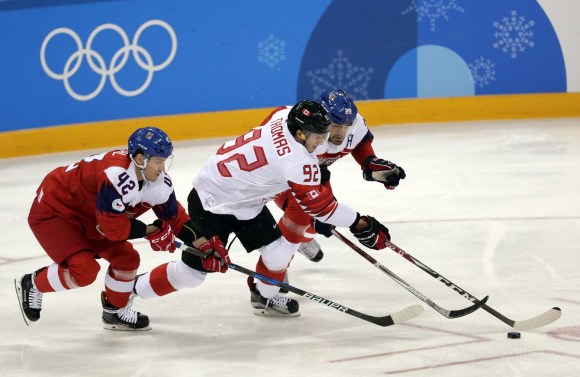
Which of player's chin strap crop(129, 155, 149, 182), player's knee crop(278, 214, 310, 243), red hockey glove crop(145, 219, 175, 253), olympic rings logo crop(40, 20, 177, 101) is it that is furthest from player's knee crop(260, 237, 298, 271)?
olympic rings logo crop(40, 20, 177, 101)

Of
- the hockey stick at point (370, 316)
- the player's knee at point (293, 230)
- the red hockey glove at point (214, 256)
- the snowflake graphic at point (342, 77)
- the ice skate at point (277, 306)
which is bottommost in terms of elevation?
the snowflake graphic at point (342, 77)

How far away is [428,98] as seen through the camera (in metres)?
9.62

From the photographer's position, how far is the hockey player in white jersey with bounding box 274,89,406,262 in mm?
4152

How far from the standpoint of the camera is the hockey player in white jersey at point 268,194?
3916 mm

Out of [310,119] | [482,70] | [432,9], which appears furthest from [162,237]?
[482,70]

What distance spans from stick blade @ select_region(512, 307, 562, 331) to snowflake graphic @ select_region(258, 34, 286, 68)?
5.43 meters

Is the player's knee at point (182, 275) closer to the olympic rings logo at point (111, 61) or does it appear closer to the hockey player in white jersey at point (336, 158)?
the hockey player in white jersey at point (336, 158)

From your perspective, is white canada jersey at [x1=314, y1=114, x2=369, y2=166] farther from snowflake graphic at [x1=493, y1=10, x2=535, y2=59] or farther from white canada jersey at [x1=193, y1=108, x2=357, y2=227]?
snowflake graphic at [x1=493, y1=10, x2=535, y2=59]

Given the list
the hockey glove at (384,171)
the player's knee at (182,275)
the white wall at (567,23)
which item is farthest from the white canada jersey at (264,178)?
the white wall at (567,23)

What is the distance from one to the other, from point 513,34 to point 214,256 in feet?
20.0

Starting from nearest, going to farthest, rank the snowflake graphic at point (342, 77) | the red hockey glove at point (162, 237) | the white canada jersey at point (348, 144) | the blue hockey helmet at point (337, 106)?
the red hockey glove at point (162, 237) → the blue hockey helmet at point (337, 106) → the white canada jersey at point (348, 144) → the snowflake graphic at point (342, 77)

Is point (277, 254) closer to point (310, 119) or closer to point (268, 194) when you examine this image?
point (268, 194)

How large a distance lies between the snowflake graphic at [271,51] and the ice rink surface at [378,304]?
7.20 feet

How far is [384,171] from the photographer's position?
15.4ft
